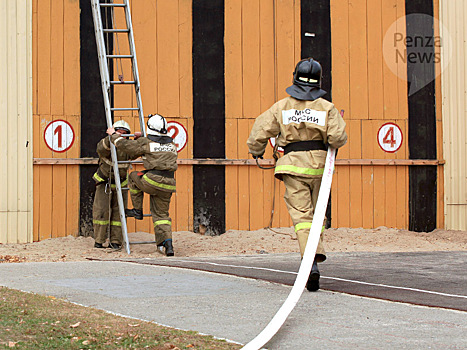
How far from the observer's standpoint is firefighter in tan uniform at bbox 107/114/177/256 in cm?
970

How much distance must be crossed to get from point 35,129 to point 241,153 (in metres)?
3.27

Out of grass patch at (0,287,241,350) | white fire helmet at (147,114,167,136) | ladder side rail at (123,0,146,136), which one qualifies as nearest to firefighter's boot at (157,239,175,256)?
white fire helmet at (147,114,167,136)

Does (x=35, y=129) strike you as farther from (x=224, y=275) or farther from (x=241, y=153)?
(x=224, y=275)

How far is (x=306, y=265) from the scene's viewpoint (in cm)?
533

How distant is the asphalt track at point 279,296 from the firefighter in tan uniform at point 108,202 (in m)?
2.63

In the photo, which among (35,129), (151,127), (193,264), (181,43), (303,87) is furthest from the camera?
(181,43)

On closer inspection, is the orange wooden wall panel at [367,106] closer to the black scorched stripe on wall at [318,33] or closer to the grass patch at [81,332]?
the black scorched stripe on wall at [318,33]

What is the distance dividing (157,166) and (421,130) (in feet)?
17.5

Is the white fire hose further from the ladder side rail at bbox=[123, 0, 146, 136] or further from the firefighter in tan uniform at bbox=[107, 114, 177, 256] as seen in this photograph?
the ladder side rail at bbox=[123, 0, 146, 136]

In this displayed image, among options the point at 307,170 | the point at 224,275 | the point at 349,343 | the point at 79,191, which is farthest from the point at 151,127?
the point at 349,343

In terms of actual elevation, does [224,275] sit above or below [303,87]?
Result: below

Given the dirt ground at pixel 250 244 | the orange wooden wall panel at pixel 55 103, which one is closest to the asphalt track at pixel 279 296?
the dirt ground at pixel 250 244

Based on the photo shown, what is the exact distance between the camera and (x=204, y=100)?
12.0 meters

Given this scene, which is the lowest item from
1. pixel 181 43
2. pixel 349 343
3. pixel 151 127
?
pixel 349 343
